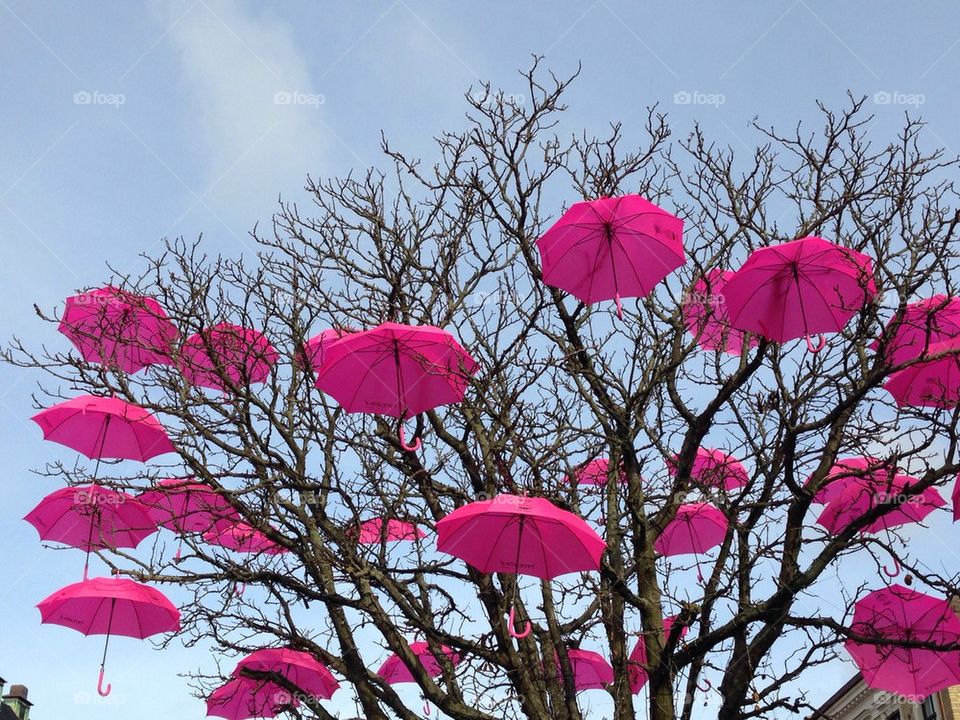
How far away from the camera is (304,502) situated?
10023 mm

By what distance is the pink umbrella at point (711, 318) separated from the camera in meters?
9.77

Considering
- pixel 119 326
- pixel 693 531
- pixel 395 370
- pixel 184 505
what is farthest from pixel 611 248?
pixel 119 326

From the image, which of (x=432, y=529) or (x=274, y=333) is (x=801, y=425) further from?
(x=274, y=333)

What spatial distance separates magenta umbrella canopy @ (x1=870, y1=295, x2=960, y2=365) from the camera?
8.74 metres

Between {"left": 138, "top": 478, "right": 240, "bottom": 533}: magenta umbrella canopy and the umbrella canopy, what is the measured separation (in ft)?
1.44

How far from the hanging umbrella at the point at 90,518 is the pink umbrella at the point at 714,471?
5845 millimetres

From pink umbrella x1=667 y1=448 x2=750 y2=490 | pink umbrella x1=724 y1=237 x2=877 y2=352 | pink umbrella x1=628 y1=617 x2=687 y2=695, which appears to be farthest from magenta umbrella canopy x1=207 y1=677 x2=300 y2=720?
pink umbrella x1=724 y1=237 x2=877 y2=352

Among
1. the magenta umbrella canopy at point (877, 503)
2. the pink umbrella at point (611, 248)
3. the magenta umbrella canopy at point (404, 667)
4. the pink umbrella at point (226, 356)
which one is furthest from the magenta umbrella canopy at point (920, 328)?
the pink umbrella at point (226, 356)

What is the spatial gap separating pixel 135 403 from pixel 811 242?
6.85 meters

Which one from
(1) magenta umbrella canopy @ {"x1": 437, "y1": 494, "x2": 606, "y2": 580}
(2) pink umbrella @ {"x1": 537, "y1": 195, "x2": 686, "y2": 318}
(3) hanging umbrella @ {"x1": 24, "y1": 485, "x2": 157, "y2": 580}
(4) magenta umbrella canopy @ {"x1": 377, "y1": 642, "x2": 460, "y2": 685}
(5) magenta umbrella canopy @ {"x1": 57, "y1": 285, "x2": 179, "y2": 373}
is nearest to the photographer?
(1) magenta umbrella canopy @ {"x1": 437, "y1": 494, "x2": 606, "y2": 580}

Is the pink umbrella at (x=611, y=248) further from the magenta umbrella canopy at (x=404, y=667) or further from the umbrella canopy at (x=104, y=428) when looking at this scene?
the magenta umbrella canopy at (x=404, y=667)

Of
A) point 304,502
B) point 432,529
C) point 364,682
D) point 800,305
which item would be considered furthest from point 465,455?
point 800,305

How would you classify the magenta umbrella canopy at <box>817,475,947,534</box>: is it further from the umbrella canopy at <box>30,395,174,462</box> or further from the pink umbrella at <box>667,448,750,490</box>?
the umbrella canopy at <box>30,395,174,462</box>

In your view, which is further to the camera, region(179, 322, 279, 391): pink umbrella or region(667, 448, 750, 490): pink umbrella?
region(179, 322, 279, 391): pink umbrella
